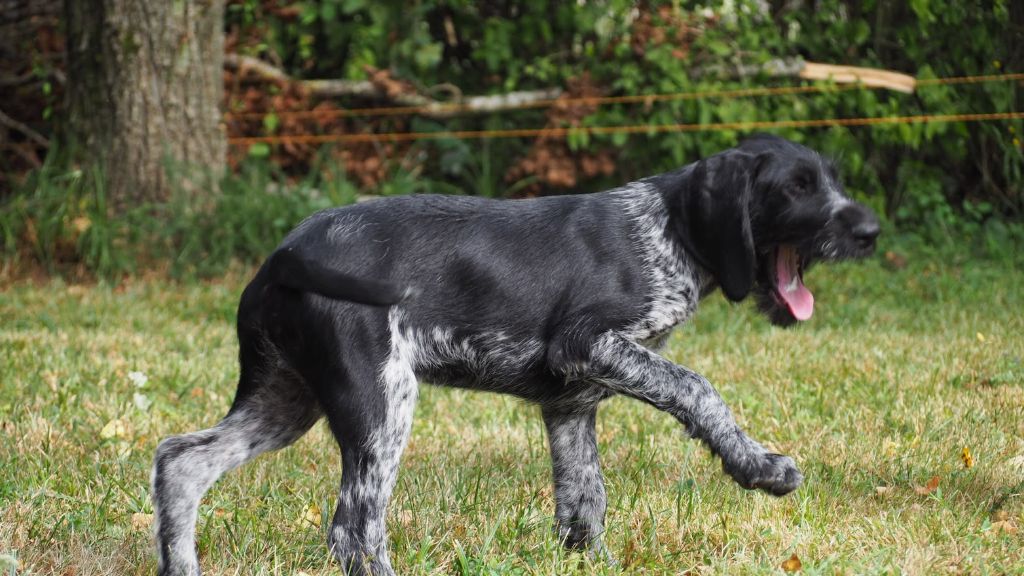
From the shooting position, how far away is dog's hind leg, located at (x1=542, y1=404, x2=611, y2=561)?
12.6 feet

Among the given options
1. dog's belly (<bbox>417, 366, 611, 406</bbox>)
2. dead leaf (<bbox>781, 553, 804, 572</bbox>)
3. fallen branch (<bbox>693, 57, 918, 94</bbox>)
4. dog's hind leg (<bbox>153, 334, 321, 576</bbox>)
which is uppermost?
dog's belly (<bbox>417, 366, 611, 406</bbox>)

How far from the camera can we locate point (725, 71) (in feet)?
31.6

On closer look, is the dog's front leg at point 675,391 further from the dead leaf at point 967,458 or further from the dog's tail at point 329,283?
the dead leaf at point 967,458

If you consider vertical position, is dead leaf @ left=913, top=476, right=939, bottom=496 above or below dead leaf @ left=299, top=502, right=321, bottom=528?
above

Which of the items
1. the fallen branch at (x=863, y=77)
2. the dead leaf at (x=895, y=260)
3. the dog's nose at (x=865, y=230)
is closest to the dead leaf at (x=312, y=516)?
the dog's nose at (x=865, y=230)

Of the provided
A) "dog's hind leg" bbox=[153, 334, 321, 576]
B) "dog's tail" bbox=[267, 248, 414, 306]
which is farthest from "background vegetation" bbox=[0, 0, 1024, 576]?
Result: "dog's tail" bbox=[267, 248, 414, 306]

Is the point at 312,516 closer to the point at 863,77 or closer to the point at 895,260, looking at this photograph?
the point at 895,260

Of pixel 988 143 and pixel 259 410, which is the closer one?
pixel 259 410

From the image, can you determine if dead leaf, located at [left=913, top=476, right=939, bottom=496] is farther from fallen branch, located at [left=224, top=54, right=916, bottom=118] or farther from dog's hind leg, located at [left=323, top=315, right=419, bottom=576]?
fallen branch, located at [left=224, top=54, right=916, bottom=118]

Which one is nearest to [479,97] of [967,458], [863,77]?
[863,77]

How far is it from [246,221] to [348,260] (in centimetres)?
540

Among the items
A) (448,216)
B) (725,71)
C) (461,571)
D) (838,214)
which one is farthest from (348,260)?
(725,71)

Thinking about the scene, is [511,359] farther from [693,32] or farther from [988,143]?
[988,143]

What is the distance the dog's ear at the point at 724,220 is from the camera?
3.69 meters
